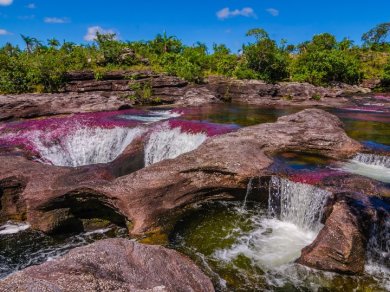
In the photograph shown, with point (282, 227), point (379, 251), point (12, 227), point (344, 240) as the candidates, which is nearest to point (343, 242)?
point (344, 240)

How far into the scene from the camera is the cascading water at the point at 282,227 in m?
11.7

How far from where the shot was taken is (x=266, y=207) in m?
14.4

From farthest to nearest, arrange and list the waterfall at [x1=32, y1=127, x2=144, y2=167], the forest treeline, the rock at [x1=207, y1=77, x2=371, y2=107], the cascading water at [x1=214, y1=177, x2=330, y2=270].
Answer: the forest treeline → the rock at [x1=207, y1=77, x2=371, y2=107] → the waterfall at [x1=32, y1=127, x2=144, y2=167] → the cascading water at [x1=214, y1=177, x2=330, y2=270]

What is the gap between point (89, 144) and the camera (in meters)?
24.3

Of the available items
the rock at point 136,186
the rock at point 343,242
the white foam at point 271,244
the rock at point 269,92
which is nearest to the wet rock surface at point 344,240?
the rock at point 343,242

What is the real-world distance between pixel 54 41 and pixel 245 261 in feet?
219

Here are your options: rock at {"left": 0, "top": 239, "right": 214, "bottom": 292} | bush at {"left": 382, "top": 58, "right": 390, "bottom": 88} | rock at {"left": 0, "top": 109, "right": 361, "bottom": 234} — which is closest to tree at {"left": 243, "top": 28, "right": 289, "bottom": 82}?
bush at {"left": 382, "top": 58, "right": 390, "bottom": 88}

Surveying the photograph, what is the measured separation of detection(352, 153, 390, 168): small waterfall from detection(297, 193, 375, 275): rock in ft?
18.8

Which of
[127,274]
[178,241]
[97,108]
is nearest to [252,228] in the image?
[178,241]

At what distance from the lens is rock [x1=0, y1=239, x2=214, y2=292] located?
5598mm

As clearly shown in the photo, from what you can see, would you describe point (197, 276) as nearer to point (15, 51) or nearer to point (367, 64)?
point (15, 51)

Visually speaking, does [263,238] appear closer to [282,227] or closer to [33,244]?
[282,227]

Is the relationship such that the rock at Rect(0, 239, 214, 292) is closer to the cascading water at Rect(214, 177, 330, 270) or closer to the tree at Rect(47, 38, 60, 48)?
the cascading water at Rect(214, 177, 330, 270)

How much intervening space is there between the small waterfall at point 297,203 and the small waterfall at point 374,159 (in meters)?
5.34
